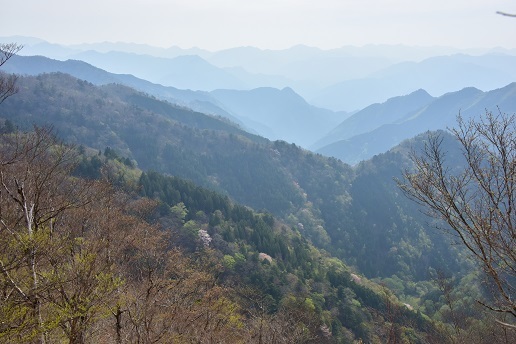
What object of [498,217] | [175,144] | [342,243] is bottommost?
[342,243]

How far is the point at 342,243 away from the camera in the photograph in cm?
9031

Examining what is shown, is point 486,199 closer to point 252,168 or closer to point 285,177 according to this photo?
point 285,177

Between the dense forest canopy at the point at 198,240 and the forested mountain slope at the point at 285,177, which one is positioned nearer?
the dense forest canopy at the point at 198,240

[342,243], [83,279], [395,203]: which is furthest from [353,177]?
[83,279]

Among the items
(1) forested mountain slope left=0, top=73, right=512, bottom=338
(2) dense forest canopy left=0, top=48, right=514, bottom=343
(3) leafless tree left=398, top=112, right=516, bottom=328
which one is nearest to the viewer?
(3) leafless tree left=398, top=112, right=516, bottom=328

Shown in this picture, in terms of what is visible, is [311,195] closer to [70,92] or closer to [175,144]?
[175,144]

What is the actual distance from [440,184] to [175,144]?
116 metres

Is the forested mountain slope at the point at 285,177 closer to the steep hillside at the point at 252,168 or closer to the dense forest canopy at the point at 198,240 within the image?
the steep hillside at the point at 252,168

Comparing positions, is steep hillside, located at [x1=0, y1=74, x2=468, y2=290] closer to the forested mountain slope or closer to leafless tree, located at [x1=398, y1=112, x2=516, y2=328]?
the forested mountain slope

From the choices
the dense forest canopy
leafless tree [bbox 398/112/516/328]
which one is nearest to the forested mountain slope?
the dense forest canopy

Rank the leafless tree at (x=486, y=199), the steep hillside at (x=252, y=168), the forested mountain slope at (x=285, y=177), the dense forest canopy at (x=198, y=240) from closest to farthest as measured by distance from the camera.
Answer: the leafless tree at (x=486, y=199), the dense forest canopy at (x=198, y=240), the forested mountain slope at (x=285, y=177), the steep hillside at (x=252, y=168)

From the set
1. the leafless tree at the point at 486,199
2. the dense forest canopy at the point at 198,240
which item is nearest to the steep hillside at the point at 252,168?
the dense forest canopy at the point at 198,240

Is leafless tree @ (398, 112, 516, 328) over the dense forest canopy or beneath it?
over

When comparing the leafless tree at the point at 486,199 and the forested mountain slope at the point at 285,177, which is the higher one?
the leafless tree at the point at 486,199
